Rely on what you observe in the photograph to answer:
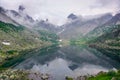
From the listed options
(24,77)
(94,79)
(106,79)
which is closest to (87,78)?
(94,79)

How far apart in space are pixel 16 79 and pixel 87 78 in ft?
144

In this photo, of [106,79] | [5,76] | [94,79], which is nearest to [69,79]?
[94,79]

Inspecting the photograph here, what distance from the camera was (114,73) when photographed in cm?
12862

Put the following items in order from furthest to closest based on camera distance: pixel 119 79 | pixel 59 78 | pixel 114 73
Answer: pixel 59 78, pixel 114 73, pixel 119 79

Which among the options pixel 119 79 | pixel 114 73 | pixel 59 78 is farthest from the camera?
pixel 59 78

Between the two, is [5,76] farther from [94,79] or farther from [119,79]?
[119,79]

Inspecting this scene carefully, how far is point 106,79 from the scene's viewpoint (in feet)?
395

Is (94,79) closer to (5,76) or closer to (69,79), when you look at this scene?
(69,79)

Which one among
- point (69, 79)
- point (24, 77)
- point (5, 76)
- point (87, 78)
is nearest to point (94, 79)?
point (87, 78)

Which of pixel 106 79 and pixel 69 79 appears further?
pixel 69 79

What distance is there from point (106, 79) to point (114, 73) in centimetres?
1061

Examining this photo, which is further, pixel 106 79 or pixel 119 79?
pixel 106 79

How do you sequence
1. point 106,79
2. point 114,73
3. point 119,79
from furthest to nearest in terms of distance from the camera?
point 114,73
point 106,79
point 119,79

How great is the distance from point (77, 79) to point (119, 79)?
1225 inches
